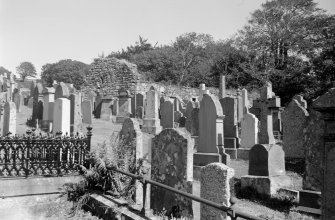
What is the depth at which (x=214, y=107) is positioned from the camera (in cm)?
1064

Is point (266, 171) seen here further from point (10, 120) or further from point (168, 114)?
point (168, 114)

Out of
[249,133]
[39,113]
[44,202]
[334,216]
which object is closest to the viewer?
[334,216]

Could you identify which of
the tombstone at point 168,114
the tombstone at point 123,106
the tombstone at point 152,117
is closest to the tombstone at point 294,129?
the tombstone at point 168,114

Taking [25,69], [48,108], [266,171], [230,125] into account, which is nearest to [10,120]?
[48,108]

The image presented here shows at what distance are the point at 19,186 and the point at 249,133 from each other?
31.7 ft

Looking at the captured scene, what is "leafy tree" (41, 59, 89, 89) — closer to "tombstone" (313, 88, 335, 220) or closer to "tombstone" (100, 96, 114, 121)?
"tombstone" (100, 96, 114, 121)

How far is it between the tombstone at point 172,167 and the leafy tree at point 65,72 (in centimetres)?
5940

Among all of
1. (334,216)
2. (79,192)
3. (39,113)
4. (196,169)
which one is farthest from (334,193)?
(39,113)

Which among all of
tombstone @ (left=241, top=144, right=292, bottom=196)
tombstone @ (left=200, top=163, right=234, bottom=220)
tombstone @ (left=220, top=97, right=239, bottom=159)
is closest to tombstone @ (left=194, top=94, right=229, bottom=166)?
tombstone @ (left=241, top=144, right=292, bottom=196)

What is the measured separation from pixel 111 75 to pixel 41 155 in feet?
86.4

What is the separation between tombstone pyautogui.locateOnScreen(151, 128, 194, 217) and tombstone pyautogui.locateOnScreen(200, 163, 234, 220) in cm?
50

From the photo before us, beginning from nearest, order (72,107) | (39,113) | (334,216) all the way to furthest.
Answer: (334,216), (72,107), (39,113)

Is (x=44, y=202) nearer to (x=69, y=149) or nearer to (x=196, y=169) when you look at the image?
(x=69, y=149)

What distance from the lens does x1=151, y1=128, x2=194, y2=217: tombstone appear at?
20.8 feet
